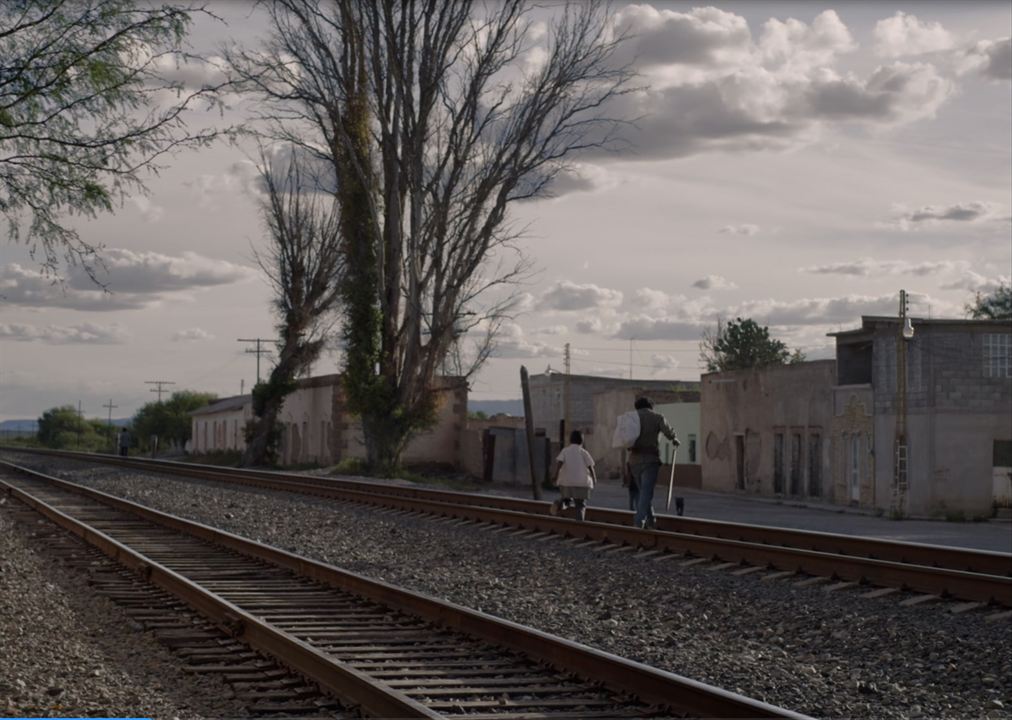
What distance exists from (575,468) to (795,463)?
21209 millimetres

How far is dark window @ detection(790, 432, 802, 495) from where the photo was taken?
126 feet

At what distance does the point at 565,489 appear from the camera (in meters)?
19.2

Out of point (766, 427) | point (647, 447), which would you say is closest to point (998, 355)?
point (766, 427)

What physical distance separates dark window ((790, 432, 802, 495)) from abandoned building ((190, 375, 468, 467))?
1137cm

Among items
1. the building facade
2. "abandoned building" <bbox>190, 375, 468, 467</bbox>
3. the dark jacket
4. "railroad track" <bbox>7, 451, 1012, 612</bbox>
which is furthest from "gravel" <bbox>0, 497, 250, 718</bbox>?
"abandoned building" <bbox>190, 375, 468, 467</bbox>

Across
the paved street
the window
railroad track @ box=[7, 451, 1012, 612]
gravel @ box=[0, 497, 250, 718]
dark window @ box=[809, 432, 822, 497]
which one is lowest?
the paved street

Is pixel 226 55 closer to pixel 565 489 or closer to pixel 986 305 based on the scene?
pixel 565 489

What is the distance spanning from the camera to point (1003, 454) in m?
32.3

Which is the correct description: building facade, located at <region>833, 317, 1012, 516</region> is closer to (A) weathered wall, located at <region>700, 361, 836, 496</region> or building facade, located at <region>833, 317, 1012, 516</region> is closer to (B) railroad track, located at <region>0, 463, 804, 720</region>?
(A) weathered wall, located at <region>700, 361, 836, 496</region>

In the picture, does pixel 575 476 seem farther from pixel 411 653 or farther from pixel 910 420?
pixel 910 420

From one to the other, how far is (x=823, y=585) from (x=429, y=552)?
5.59 metres

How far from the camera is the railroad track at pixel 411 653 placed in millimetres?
6891

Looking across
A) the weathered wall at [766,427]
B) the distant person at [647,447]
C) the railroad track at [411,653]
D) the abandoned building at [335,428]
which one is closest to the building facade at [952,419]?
the weathered wall at [766,427]

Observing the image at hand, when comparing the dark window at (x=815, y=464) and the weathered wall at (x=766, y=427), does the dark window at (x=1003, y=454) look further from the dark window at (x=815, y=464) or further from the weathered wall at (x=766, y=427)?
the dark window at (x=815, y=464)
